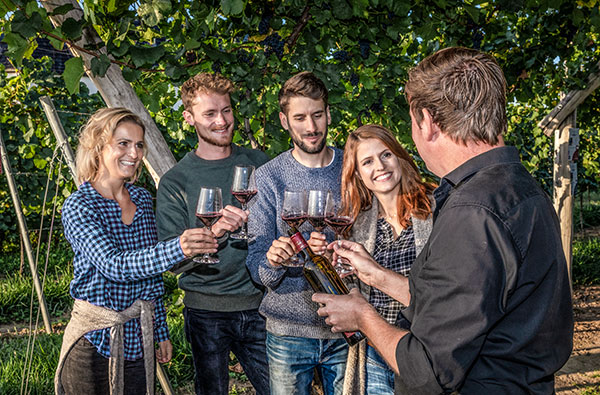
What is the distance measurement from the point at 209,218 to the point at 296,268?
0.49m

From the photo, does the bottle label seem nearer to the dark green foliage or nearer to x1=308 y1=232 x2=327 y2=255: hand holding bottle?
x1=308 y1=232 x2=327 y2=255: hand holding bottle

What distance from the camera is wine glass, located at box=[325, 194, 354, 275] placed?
2.00 metres

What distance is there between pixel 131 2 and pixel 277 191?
46.4 inches

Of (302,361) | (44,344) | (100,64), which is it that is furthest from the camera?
(44,344)

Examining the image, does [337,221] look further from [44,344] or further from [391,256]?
[44,344]

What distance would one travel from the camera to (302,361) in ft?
7.29

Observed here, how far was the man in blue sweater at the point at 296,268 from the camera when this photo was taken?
2203mm

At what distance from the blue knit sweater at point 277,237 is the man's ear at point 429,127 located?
99 cm

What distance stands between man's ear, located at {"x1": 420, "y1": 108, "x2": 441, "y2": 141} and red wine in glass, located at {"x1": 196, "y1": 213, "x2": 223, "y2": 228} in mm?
960

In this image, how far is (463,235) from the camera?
1163mm

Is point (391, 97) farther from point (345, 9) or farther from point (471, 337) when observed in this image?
point (471, 337)

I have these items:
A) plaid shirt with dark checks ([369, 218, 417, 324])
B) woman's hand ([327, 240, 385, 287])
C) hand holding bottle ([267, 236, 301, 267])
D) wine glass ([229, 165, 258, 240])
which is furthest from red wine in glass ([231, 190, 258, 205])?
plaid shirt with dark checks ([369, 218, 417, 324])

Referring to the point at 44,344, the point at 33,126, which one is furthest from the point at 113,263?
the point at 33,126

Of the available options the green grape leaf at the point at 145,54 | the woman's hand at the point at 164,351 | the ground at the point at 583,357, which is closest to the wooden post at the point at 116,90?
the green grape leaf at the point at 145,54
